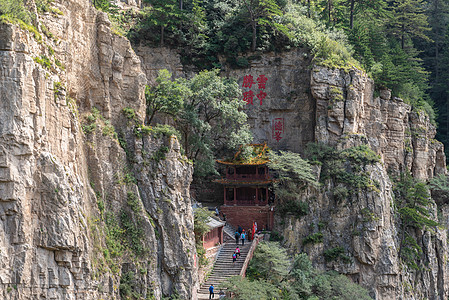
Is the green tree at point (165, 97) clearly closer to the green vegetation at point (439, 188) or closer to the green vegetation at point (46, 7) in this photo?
the green vegetation at point (46, 7)

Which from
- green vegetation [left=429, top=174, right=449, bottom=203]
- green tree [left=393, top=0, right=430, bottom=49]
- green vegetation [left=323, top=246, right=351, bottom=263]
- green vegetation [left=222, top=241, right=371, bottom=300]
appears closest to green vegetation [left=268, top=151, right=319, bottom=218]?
green vegetation [left=323, top=246, right=351, bottom=263]

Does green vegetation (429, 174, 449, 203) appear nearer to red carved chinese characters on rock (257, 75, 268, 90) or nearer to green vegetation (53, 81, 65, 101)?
red carved chinese characters on rock (257, 75, 268, 90)

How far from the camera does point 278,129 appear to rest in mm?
42906

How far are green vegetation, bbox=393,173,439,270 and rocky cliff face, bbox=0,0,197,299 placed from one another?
18.4 meters

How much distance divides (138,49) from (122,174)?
16393 mm

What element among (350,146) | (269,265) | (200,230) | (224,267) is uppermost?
(350,146)

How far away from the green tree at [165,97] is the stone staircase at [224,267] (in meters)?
9.13

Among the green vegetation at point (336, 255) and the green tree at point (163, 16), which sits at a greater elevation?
the green tree at point (163, 16)

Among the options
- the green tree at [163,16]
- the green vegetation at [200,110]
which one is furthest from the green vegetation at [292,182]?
the green tree at [163,16]

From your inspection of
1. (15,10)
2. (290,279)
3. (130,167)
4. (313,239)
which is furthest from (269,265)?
(15,10)

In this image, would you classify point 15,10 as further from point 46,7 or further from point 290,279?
point 290,279

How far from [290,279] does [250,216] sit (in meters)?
5.81

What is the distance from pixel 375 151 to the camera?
141 ft

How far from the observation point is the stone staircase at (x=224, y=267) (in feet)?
104
